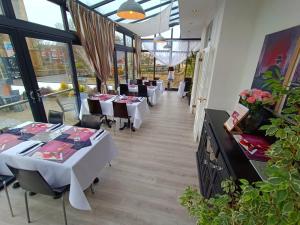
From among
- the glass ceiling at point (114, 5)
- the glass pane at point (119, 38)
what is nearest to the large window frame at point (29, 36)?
the glass ceiling at point (114, 5)

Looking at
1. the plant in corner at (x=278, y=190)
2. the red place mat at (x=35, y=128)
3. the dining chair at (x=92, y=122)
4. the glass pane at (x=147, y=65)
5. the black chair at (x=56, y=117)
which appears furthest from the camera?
the glass pane at (x=147, y=65)

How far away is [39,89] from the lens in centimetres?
285

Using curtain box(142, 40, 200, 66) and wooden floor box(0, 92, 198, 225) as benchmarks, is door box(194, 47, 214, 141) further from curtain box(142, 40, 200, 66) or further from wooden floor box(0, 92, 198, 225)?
curtain box(142, 40, 200, 66)

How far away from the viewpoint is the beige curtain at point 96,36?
3.69 m

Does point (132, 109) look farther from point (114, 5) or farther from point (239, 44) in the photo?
point (114, 5)

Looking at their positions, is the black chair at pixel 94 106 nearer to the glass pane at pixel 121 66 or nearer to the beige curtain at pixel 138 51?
the glass pane at pixel 121 66

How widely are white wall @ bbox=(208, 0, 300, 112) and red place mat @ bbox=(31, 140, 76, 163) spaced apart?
2.19m

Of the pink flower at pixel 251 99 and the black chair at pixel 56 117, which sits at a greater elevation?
the pink flower at pixel 251 99

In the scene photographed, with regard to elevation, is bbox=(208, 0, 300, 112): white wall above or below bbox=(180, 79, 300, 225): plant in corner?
above

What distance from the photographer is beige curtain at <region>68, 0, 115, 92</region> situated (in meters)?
3.69

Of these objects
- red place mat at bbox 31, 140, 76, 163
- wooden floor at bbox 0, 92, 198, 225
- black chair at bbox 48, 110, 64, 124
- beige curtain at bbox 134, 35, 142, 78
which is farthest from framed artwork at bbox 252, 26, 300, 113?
beige curtain at bbox 134, 35, 142, 78

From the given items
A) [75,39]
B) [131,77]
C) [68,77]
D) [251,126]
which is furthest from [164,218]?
[131,77]

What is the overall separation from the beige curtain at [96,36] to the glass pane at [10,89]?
1.71m

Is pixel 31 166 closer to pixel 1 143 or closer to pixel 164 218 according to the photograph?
pixel 1 143
